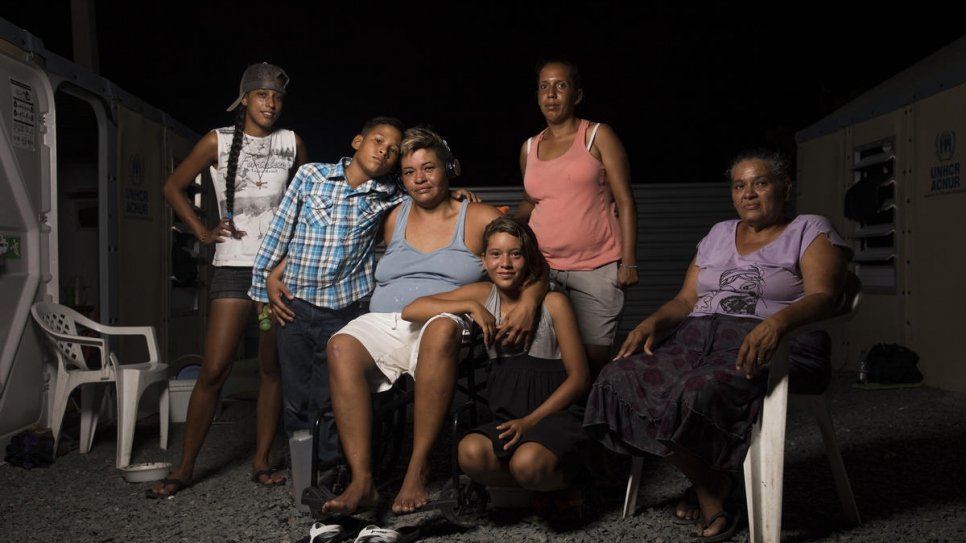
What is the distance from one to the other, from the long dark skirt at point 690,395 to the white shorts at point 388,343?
0.68m

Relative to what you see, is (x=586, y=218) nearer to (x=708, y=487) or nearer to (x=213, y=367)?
(x=708, y=487)

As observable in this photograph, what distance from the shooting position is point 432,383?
297 cm

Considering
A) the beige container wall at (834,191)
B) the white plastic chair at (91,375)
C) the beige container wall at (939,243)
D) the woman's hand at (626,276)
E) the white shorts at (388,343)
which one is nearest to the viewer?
the white shorts at (388,343)

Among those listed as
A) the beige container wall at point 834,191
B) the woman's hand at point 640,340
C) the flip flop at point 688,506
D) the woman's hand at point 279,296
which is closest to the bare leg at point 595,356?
the woman's hand at point 640,340

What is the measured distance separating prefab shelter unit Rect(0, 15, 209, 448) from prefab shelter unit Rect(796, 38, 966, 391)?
16.8 feet

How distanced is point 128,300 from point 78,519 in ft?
7.53

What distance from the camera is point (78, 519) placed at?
3.37m

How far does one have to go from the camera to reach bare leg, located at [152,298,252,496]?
363cm

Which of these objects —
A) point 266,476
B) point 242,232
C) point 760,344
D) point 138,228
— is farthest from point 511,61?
point 760,344

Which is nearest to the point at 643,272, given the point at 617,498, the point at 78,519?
the point at 617,498

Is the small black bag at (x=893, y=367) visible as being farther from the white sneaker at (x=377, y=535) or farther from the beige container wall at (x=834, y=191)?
the white sneaker at (x=377, y=535)

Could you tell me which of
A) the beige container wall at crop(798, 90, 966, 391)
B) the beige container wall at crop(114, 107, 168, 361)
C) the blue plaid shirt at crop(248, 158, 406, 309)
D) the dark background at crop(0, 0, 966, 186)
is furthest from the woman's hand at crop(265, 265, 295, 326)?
the dark background at crop(0, 0, 966, 186)

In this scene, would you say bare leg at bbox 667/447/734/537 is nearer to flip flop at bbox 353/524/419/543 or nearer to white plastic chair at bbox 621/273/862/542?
white plastic chair at bbox 621/273/862/542

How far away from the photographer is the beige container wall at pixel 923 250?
19.2ft
